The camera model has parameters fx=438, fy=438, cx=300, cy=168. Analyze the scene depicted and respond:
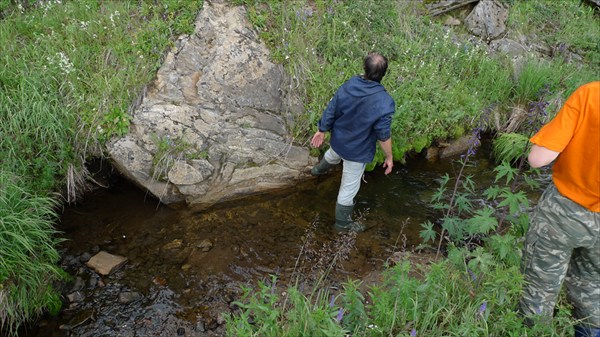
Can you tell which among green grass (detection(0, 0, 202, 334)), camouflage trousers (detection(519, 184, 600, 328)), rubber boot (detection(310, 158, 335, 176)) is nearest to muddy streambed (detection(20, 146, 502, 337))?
rubber boot (detection(310, 158, 335, 176))

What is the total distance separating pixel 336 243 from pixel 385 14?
4.77 metres

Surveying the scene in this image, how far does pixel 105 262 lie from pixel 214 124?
90.2 inches

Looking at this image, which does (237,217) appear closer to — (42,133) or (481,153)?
(42,133)

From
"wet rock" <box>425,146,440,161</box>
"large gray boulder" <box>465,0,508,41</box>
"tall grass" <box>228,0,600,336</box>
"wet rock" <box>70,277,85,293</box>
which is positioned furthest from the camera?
"large gray boulder" <box>465,0,508,41</box>

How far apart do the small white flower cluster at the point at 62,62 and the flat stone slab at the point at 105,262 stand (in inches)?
103

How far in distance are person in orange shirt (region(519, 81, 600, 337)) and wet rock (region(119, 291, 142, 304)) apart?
149 inches

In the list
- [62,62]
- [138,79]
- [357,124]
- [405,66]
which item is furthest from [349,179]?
[62,62]

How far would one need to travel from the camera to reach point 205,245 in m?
5.48

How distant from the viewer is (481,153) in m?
7.68

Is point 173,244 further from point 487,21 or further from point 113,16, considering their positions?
point 487,21

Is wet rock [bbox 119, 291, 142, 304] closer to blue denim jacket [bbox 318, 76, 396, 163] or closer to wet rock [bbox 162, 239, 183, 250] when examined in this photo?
wet rock [bbox 162, 239, 183, 250]

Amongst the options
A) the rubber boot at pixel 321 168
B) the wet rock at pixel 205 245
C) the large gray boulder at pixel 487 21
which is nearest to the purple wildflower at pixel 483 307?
the rubber boot at pixel 321 168

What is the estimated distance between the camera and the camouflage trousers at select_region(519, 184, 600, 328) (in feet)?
10.4

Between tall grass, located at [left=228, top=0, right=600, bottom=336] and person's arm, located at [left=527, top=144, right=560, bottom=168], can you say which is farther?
tall grass, located at [left=228, top=0, right=600, bottom=336]
